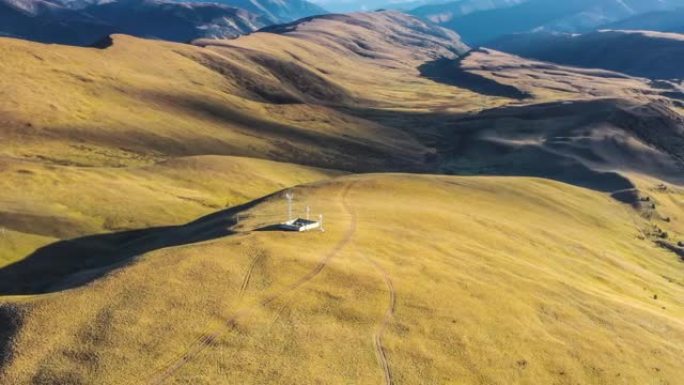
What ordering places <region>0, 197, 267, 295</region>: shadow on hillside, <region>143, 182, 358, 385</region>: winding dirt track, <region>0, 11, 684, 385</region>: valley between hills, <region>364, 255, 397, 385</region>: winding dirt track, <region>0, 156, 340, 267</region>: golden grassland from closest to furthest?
<region>143, 182, 358, 385</region>: winding dirt track < <region>0, 11, 684, 385</region>: valley between hills < <region>364, 255, 397, 385</region>: winding dirt track < <region>0, 197, 267, 295</region>: shadow on hillside < <region>0, 156, 340, 267</region>: golden grassland

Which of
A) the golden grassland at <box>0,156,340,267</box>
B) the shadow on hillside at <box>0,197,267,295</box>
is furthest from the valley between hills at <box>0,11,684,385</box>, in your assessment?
the golden grassland at <box>0,156,340,267</box>

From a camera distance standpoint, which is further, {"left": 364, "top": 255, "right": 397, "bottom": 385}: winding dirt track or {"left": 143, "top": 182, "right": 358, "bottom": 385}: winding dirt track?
{"left": 364, "top": 255, "right": 397, "bottom": 385}: winding dirt track

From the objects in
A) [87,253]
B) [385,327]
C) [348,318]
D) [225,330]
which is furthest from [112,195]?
[385,327]

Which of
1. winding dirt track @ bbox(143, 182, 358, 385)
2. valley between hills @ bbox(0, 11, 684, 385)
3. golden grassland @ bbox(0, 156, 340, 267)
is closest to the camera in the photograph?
winding dirt track @ bbox(143, 182, 358, 385)

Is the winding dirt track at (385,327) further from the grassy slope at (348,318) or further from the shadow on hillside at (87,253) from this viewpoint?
the shadow on hillside at (87,253)

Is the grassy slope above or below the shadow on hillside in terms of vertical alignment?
above

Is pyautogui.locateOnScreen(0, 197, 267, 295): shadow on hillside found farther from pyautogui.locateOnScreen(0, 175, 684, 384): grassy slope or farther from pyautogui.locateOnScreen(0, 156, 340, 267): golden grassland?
pyautogui.locateOnScreen(0, 175, 684, 384): grassy slope
